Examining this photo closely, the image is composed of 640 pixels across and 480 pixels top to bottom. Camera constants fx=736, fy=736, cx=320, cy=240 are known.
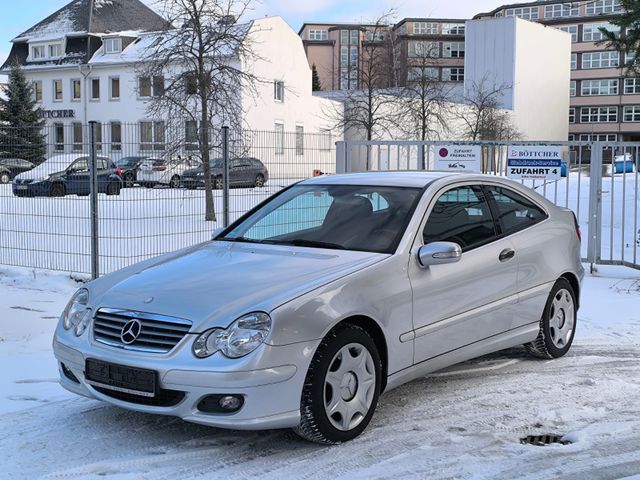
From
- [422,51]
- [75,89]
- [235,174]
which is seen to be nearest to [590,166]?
[235,174]

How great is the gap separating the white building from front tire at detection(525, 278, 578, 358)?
3457cm

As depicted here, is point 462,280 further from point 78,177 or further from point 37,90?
point 37,90

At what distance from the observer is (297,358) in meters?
3.95

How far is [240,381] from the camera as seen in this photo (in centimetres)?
381

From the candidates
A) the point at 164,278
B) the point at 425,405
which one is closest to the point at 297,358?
the point at 164,278

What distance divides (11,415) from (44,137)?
504 centimetres

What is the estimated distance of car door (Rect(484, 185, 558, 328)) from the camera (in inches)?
222

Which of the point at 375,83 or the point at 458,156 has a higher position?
the point at 375,83

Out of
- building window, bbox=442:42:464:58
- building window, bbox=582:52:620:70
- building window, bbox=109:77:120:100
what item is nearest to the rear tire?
building window, bbox=109:77:120:100

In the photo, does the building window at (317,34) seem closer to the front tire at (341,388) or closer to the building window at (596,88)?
the building window at (596,88)

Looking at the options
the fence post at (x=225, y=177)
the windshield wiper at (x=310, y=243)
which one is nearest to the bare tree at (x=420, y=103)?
the fence post at (x=225, y=177)

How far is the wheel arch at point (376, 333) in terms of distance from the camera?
432 cm

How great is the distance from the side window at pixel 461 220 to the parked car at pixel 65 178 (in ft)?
15.9

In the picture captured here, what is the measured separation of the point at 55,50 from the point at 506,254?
51.5 meters
